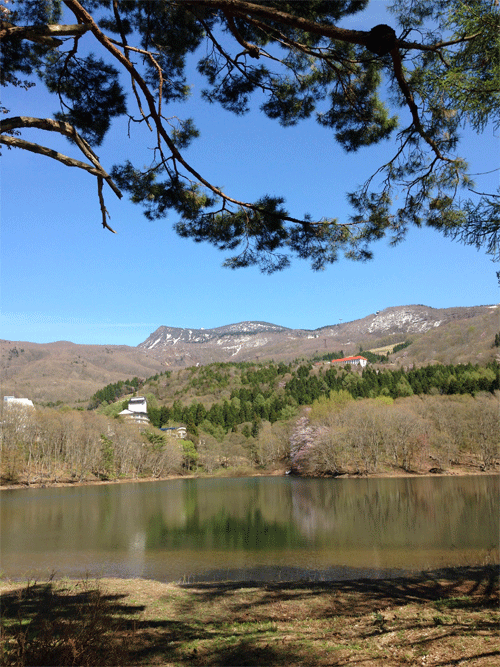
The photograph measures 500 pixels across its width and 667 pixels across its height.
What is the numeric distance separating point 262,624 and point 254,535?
11.4 m

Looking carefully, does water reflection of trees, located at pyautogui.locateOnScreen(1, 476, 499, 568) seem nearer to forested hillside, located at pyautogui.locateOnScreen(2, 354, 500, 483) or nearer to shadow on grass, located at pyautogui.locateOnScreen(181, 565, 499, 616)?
shadow on grass, located at pyautogui.locateOnScreen(181, 565, 499, 616)

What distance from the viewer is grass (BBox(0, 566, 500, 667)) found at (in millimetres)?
3469

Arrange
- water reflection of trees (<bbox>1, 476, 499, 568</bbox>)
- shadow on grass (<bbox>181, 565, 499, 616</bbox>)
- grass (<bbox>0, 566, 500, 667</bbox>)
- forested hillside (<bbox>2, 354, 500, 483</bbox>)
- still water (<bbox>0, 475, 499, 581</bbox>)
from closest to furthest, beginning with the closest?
grass (<bbox>0, 566, 500, 667</bbox>), shadow on grass (<bbox>181, 565, 499, 616</bbox>), still water (<bbox>0, 475, 499, 581</bbox>), water reflection of trees (<bbox>1, 476, 499, 568</bbox>), forested hillside (<bbox>2, 354, 500, 483</bbox>)

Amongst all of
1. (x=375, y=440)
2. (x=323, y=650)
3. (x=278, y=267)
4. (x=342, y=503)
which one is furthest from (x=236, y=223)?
(x=375, y=440)

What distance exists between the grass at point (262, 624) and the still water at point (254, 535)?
2653mm

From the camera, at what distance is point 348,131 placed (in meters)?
5.76

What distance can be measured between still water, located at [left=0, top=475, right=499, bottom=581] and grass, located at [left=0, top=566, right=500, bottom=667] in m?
2.65

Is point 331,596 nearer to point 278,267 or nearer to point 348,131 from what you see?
point 278,267

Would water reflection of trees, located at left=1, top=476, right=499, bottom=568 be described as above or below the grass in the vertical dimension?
below

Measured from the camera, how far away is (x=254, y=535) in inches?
633

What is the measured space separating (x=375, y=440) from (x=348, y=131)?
4190 centimetres

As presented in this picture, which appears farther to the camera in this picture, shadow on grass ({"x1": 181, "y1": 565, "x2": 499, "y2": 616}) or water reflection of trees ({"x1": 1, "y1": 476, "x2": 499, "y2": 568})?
water reflection of trees ({"x1": 1, "y1": 476, "x2": 499, "y2": 568})

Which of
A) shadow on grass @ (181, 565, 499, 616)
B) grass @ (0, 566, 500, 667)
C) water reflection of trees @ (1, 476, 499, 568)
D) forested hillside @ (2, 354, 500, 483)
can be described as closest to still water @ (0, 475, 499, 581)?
water reflection of trees @ (1, 476, 499, 568)

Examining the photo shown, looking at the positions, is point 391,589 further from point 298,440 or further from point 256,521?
point 298,440
